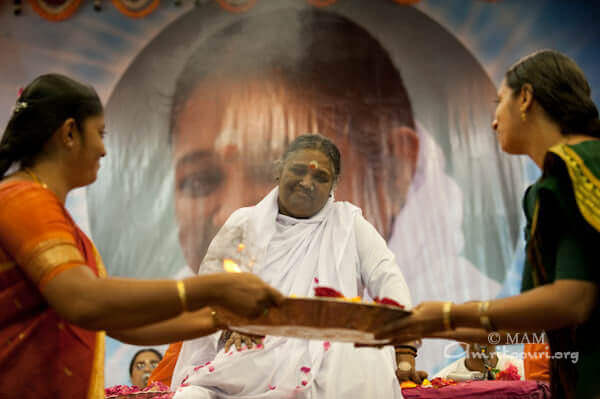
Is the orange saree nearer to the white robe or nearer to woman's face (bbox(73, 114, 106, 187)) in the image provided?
woman's face (bbox(73, 114, 106, 187))

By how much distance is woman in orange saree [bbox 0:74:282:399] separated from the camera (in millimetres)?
1781

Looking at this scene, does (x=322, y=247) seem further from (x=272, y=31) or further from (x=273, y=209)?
(x=272, y=31)

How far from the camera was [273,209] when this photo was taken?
365 centimetres

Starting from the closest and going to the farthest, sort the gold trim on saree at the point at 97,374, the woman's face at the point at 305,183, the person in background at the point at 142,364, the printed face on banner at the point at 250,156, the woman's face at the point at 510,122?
the gold trim on saree at the point at 97,374
the woman's face at the point at 510,122
the woman's face at the point at 305,183
the person in background at the point at 142,364
the printed face on banner at the point at 250,156

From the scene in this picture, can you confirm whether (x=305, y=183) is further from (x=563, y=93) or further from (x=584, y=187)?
(x=584, y=187)

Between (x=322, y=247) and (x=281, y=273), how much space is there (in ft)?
0.88

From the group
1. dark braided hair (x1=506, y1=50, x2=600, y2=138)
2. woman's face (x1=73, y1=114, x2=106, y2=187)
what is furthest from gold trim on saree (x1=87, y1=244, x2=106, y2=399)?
dark braided hair (x1=506, y1=50, x2=600, y2=138)

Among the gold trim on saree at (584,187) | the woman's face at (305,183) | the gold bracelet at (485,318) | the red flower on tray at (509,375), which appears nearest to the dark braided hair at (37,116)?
the gold bracelet at (485,318)

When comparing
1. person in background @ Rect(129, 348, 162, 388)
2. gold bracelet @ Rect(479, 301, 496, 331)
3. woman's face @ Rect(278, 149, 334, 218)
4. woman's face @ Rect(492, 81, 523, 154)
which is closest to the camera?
gold bracelet @ Rect(479, 301, 496, 331)

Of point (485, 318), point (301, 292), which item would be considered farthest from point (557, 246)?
point (301, 292)

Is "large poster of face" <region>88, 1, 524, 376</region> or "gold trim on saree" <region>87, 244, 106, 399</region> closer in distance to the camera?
"gold trim on saree" <region>87, 244, 106, 399</region>

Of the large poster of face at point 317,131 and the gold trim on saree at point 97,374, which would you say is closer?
the gold trim on saree at point 97,374

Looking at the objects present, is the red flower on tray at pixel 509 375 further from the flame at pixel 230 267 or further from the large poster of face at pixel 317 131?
the flame at pixel 230 267

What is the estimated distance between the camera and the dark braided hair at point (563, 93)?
2.18 meters
